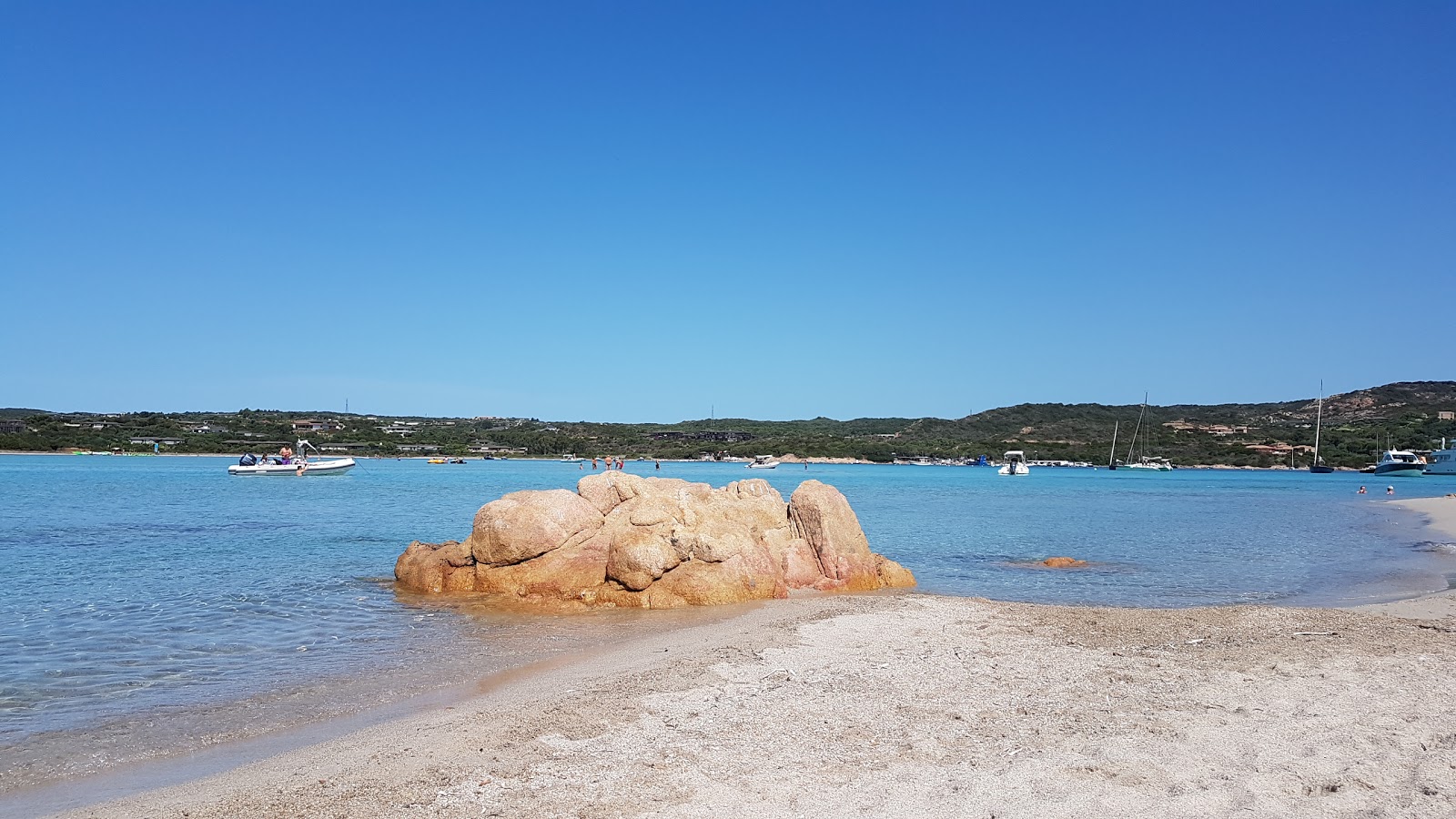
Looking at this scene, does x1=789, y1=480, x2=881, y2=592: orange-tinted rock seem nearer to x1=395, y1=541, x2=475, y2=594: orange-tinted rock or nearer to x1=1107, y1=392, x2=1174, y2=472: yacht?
x1=395, y1=541, x2=475, y2=594: orange-tinted rock

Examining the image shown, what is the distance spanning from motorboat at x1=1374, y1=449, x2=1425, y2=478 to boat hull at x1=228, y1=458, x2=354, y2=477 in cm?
9939

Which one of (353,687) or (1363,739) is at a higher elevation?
(1363,739)

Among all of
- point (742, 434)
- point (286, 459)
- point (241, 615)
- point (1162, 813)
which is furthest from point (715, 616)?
point (742, 434)

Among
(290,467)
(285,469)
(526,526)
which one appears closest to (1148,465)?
(290,467)

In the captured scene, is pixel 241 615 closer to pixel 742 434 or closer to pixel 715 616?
pixel 715 616

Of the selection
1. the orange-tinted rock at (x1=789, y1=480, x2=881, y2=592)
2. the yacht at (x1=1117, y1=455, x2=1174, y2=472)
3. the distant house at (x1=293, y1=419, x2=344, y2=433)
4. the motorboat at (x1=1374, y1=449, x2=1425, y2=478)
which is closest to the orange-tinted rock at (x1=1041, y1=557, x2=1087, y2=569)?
the orange-tinted rock at (x1=789, y1=480, x2=881, y2=592)

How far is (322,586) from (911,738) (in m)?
13.6

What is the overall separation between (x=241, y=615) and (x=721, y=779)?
1067 centimetres

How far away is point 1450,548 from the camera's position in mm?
26297

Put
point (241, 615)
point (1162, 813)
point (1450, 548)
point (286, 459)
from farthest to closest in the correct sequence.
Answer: point (286, 459) → point (1450, 548) → point (241, 615) → point (1162, 813)

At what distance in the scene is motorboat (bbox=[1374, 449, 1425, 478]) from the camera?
95.2 m

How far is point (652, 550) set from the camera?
15.7 metres

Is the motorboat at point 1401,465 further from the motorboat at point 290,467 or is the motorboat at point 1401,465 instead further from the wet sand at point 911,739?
the wet sand at point 911,739

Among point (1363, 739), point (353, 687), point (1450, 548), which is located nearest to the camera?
point (1363, 739)
